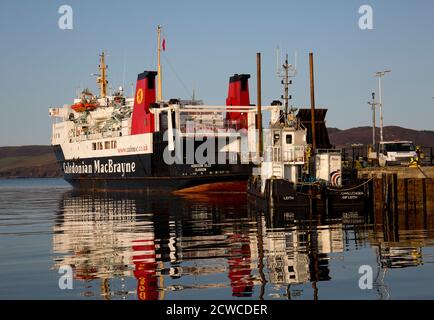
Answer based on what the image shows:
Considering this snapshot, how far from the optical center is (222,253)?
2055 centimetres

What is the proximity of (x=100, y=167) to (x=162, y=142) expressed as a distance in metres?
15.0

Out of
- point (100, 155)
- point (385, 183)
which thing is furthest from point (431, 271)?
point (100, 155)

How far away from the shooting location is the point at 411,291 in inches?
558

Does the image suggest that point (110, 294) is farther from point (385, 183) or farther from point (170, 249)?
point (385, 183)

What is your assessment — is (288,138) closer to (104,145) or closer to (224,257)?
(224,257)

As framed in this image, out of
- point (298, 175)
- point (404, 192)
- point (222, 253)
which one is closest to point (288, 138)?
point (298, 175)

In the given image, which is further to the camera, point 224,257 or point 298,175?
point 298,175

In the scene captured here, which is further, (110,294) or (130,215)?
(130,215)

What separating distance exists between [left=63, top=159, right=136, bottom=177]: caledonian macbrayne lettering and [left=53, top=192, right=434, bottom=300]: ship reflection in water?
31143mm

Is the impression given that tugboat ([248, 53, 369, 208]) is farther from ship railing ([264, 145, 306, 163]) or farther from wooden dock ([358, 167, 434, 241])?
wooden dock ([358, 167, 434, 241])

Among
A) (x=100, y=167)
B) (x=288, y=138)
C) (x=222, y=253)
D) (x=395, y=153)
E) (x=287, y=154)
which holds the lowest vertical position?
(x=222, y=253)
